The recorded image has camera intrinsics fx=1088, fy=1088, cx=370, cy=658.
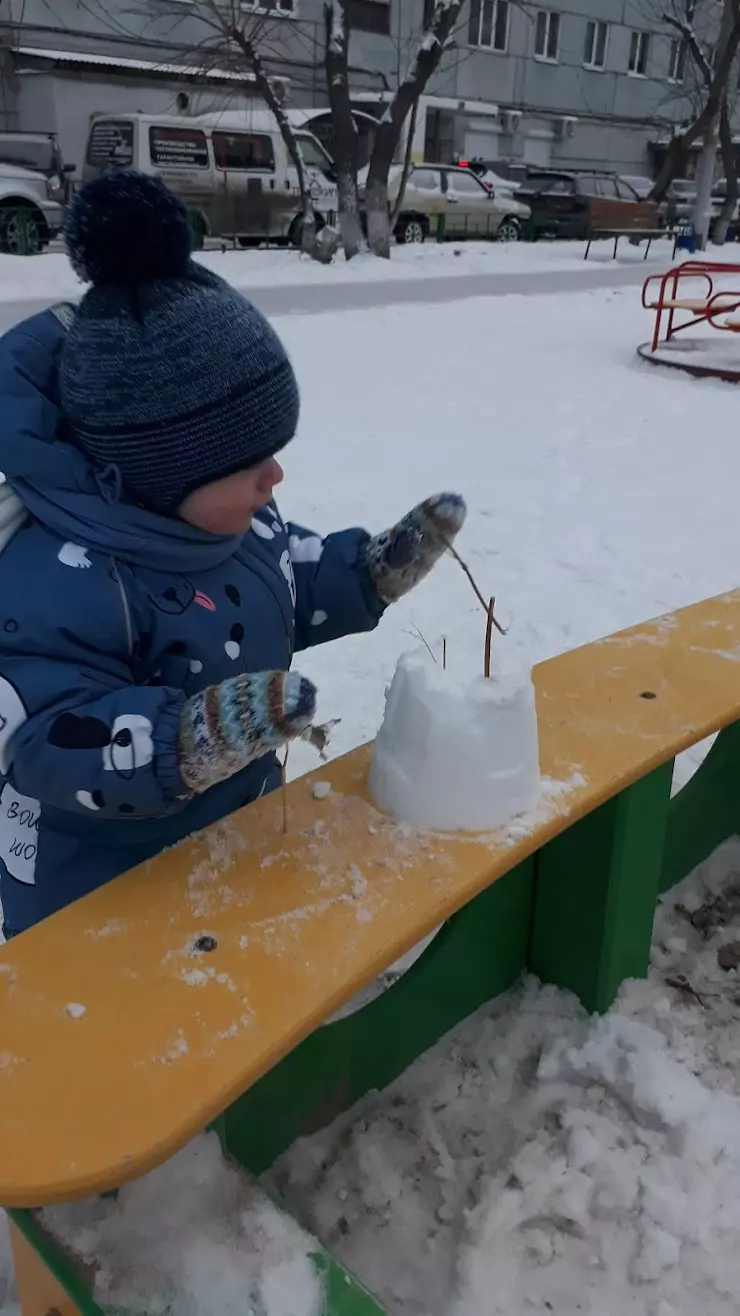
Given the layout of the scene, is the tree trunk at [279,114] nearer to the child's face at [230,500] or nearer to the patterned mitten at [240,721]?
the child's face at [230,500]

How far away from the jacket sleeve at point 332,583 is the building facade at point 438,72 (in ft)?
48.9

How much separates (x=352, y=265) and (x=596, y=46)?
70.1ft

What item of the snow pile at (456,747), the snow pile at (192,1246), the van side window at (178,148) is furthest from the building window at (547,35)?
the snow pile at (192,1246)

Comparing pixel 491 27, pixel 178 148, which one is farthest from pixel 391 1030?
pixel 491 27

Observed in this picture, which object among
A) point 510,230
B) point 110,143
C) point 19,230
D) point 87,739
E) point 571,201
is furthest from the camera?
point 571,201

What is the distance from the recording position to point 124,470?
139cm

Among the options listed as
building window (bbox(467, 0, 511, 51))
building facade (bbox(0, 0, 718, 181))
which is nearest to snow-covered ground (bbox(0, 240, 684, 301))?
building facade (bbox(0, 0, 718, 181))

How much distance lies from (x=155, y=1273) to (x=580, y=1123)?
2.62 feet

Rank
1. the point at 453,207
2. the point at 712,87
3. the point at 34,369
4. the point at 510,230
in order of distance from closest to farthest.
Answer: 1. the point at 34,369
2. the point at 712,87
3. the point at 453,207
4. the point at 510,230

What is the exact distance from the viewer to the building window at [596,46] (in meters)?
29.9

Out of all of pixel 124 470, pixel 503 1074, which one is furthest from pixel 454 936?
pixel 124 470

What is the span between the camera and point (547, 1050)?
6.26 feet

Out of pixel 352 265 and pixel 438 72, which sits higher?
pixel 438 72

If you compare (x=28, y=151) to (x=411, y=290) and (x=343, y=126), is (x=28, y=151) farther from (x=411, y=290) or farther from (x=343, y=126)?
(x=411, y=290)
